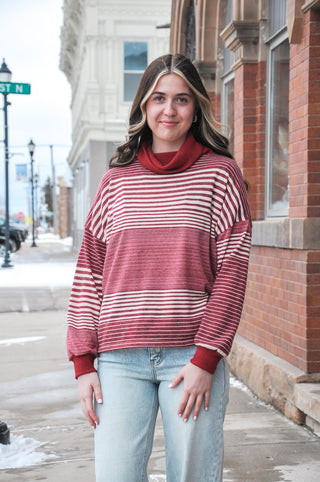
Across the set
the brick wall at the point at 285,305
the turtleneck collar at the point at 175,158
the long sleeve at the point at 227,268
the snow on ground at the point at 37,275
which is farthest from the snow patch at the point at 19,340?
the long sleeve at the point at 227,268

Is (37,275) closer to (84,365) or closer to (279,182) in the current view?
(279,182)

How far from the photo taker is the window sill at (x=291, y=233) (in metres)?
5.01

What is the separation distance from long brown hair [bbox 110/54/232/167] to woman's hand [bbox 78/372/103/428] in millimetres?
766

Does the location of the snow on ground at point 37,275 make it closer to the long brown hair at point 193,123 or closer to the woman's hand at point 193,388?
the long brown hair at point 193,123

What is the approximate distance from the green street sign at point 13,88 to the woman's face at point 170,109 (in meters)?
9.42

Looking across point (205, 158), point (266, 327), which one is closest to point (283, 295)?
point (266, 327)

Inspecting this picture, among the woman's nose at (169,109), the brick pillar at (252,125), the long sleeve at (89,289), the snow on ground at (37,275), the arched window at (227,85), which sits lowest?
the snow on ground at (37,275)

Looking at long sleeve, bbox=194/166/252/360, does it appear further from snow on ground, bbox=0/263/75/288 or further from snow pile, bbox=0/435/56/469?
snow on ground, bbox=0/263/75/288

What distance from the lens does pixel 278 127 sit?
644cm

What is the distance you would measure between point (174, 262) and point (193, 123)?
603 millimetres

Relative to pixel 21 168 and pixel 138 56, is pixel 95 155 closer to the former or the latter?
pixel 138 56

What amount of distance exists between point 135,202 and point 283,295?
3.41m

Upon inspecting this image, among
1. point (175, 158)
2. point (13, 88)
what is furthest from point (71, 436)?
point (13, 88)

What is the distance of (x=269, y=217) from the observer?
6.50m
